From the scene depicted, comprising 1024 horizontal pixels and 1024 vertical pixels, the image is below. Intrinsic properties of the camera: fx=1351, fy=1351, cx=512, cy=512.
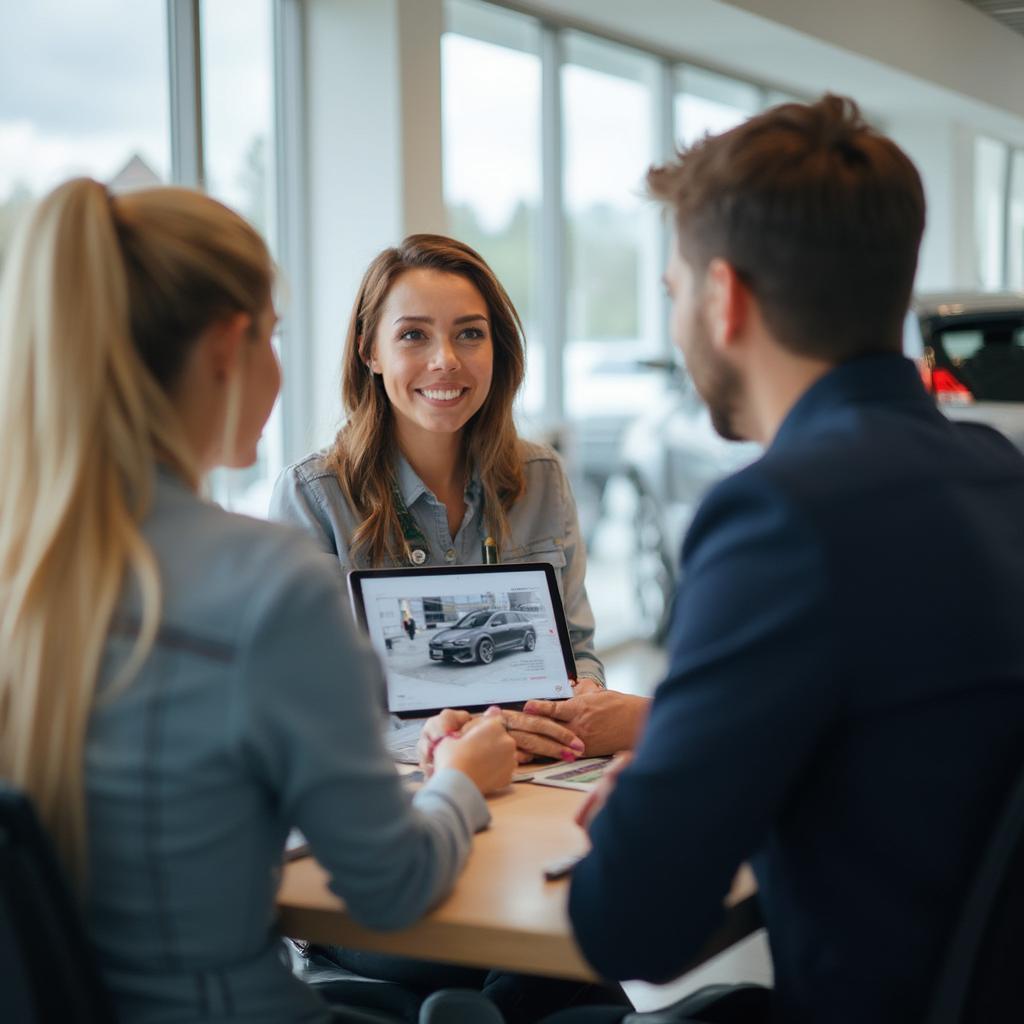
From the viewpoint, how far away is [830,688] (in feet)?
3.69

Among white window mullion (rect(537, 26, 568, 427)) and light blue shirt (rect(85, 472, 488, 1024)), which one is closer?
light blue shirt (rect(85, 472, 488, 1024))

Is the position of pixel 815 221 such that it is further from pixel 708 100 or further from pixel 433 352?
pixel 708 100

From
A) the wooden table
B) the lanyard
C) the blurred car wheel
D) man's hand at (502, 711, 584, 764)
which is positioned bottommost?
the wooden table

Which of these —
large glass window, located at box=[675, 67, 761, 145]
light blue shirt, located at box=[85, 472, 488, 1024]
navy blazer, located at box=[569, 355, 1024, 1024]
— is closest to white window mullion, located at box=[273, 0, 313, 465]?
large glass window, located at box=[675, 67, 761, 145]

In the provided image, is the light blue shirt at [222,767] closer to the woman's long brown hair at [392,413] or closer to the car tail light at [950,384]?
the woman's long brown hair at [392,413]

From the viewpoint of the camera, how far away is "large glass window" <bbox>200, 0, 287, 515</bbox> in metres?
4.16

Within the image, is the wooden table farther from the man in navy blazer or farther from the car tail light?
the car tail light

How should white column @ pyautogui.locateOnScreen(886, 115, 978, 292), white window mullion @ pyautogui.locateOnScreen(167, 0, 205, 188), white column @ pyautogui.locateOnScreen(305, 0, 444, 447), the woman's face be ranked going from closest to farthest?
the woman's face < white window mullion @ pyautogui.locateOnScreen(167, 0, 205, 188) < white column @ pyautogui.locateOnScreen(305, 0, 444, 447) < white column @ pyautogui.locateOnScreen(886, 115, 978, 292)

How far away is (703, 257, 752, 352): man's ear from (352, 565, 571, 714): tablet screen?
715mm

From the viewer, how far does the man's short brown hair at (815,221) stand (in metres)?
1.26

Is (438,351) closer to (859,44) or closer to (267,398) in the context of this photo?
(267,398)

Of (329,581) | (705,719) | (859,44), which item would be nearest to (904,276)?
(705,719)

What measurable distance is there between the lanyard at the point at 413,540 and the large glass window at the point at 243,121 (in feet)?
5.75

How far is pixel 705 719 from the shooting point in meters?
1.13
